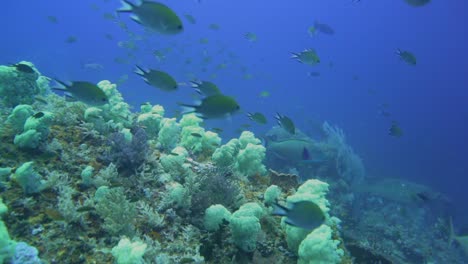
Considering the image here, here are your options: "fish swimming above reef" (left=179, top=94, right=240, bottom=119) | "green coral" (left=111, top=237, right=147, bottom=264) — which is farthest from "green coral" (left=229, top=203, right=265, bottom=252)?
"fish swimming above reef" (left=179, top=94, right=240, bottom=119)

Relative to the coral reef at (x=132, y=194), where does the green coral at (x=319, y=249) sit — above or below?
above

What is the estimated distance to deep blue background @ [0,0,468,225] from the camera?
5344cm

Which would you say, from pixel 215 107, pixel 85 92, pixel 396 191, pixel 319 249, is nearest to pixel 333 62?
pixel 396 191

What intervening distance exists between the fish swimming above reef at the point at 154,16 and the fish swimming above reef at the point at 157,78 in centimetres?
60

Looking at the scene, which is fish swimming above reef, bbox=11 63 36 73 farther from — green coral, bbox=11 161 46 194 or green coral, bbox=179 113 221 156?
green coral, bbox=179 113 221 156

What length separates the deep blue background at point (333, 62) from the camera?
5344cm

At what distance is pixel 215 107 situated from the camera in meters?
4.05

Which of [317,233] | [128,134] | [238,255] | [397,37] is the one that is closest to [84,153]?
[128,134]

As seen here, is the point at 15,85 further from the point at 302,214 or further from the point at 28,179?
the point at 302,214

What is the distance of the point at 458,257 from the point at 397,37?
5392 inches

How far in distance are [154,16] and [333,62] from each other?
7258 centimetres

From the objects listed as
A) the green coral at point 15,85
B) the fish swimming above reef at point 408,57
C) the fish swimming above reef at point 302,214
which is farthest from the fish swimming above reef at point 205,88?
the fish swimming above reef at point 408,57

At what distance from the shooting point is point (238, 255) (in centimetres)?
393

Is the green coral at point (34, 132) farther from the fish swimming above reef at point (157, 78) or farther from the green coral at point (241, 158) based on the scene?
the green coral at point (241, 158)
